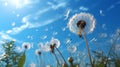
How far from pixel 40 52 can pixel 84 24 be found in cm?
292

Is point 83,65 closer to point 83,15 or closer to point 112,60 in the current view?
point 112,60

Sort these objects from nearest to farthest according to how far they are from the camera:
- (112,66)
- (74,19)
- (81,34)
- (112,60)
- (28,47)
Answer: (81,34)
(74,19)
(112,66)
(112,60)
(28,47)

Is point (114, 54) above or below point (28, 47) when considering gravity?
below

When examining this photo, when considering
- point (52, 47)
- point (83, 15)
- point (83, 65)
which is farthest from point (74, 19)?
point (83, 65)

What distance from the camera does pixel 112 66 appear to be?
4.02m

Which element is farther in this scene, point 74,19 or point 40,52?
point 40,52

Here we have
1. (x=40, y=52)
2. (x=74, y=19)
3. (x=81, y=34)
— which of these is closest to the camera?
(x=81, y=34)

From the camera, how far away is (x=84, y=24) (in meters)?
2.71

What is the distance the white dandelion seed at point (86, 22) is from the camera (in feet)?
9.13

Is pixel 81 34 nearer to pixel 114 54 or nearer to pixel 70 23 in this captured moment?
pixel 70 23

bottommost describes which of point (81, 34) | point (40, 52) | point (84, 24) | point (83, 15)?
point (81, 34)

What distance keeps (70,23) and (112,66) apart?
4.31ft

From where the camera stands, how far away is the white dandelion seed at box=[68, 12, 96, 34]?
2783 millimetres

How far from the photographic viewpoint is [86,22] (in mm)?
2816
